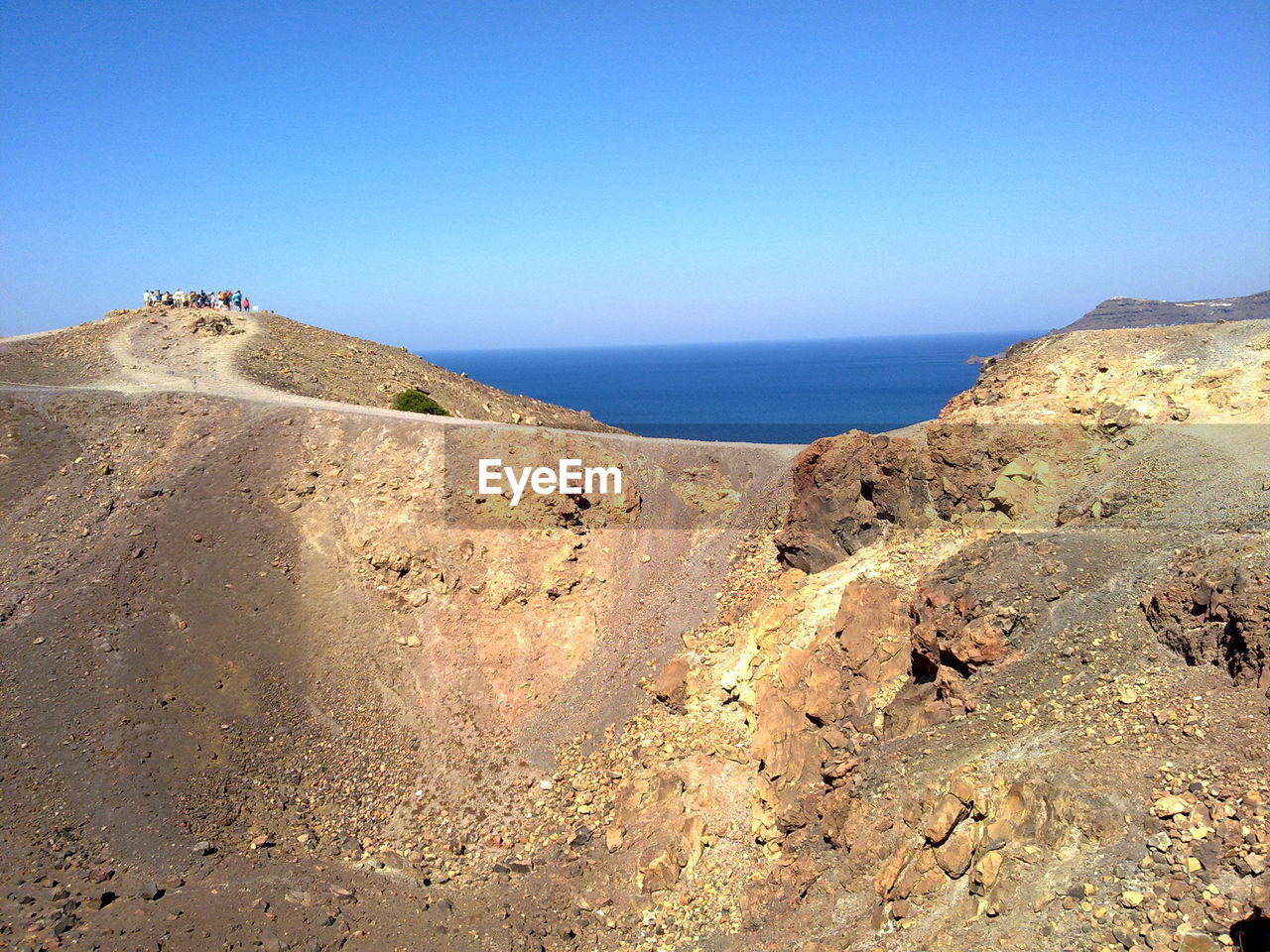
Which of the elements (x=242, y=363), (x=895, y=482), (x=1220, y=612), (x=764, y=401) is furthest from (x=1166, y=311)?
(x=764, y=401)

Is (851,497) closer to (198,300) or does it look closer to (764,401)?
(198,300)

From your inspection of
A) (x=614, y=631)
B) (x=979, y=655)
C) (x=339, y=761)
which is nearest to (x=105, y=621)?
(x=339, y=761)

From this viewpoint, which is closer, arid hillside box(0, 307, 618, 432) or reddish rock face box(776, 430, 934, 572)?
reddish rock face box(776, 430, 934, 572)

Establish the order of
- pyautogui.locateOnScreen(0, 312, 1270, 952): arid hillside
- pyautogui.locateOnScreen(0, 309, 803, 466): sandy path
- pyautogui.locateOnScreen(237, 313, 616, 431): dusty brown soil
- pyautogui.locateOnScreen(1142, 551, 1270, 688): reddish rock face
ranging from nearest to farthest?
pyautogui.locateOnScreen(1142, 551, 1270, 688): reddish rock face, pyautogui.locateOnScreen(0, 312, 1270, 952): arid hillside, pyautogui.locateOnScreen(0, 309, 803, 466): sandy path, pyautogui.locateOnScreen(237, 313, 616, 431): dusty brown soil

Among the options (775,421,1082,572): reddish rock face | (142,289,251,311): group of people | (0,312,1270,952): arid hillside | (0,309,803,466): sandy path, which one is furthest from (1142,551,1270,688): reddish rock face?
(142,289,251,311): group of people

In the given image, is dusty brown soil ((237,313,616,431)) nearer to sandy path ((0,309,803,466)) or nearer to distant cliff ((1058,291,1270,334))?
sandy path ((0,309,803,466))

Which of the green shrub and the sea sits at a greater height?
the green shrub
